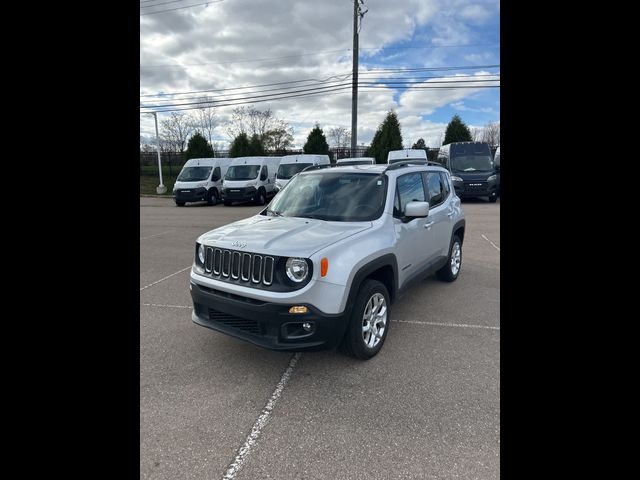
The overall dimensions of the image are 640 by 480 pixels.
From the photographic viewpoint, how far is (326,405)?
278cm

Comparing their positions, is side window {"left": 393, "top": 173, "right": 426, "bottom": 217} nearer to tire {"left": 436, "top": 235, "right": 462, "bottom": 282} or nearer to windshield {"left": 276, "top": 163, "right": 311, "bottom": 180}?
tire {"left": 436, "top": 235, "right": 462, "bottom": 282}

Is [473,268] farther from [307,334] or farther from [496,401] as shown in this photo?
[307,334]

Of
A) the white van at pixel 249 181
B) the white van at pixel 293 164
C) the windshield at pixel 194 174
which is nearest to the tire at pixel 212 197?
the windshield at pixel 194 174

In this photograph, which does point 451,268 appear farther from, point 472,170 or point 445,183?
point 472,170

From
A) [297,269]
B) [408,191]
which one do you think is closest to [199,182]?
[408,191]

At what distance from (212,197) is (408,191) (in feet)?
55.6

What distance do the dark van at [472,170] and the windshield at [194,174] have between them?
12281 mm

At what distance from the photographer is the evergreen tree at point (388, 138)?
29234mm

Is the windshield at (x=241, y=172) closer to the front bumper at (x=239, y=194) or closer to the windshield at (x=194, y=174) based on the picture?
the front bumper at (x=239, y=194)

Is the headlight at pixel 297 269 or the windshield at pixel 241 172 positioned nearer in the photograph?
the headlight at pixel 297 269
